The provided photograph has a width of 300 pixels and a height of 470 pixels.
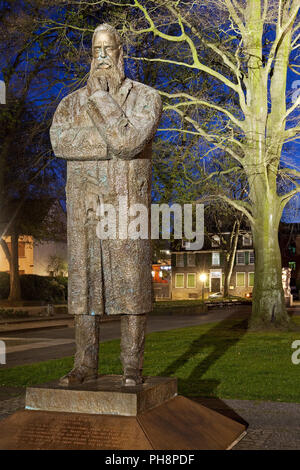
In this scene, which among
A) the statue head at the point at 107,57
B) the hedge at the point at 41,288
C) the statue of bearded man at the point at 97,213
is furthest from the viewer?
the hedge at the point at 41,288

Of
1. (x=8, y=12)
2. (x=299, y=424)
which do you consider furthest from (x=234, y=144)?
(x=299, y=424)

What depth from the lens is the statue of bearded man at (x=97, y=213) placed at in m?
5.39

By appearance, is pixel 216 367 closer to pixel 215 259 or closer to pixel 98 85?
pixel 98 85

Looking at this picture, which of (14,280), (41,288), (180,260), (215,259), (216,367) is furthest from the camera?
(180,260)

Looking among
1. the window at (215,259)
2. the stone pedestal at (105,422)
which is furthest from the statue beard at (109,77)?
the window at (215,259)

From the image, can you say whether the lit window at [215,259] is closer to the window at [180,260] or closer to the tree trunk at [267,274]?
the window at [180,260]

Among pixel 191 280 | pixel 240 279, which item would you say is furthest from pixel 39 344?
pixel 191 280

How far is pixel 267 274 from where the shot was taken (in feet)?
67.7

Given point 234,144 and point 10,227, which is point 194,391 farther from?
point 10,227

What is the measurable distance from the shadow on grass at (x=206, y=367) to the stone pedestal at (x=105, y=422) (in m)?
2.29

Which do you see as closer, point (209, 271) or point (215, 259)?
point (209, 271)

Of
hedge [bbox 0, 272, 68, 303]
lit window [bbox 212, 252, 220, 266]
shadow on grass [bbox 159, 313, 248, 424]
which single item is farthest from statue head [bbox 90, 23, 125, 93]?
lit window [bbox 212, 252, 220, 266]

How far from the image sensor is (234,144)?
2034cm

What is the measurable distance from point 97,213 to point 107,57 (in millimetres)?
1287
